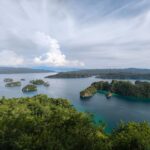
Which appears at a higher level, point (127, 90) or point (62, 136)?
point (62, 136)

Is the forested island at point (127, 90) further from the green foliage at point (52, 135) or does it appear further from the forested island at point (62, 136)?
the green foliage at point (52, 135)

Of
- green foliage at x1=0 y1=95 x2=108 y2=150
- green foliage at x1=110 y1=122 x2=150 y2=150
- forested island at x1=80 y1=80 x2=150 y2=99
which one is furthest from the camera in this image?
forested island at x1=80 y1=80 x2=150 y2=99

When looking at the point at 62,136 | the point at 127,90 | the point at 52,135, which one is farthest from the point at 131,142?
the point at 127,90

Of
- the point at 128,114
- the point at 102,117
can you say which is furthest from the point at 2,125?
the point at 128,114

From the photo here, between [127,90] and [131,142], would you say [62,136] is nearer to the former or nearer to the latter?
[131,142]

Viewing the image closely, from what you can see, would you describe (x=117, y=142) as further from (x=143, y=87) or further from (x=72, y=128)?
(x=143, y=87)

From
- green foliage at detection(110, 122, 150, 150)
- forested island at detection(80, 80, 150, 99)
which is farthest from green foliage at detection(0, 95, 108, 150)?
forested island at detection(80, 80, 150, 99)

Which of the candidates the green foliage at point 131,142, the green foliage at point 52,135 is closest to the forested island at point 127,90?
the green foliage at point 131,142

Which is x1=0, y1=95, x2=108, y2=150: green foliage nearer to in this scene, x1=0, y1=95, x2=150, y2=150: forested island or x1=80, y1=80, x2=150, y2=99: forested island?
x1=0, y1=95, x2=150, y2=150: forested island

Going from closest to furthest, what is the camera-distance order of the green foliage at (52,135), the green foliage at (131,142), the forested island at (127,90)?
the green foliage at (52,135), the green foliage at (131,142), the forested island at (127,90)

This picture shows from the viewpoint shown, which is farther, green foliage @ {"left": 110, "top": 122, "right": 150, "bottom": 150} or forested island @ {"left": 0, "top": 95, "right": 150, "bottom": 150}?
green foliage @ {"left": 110, "top": 122, "right": 150, "bottom": 150}

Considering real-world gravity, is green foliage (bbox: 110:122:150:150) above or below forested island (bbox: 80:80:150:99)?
above

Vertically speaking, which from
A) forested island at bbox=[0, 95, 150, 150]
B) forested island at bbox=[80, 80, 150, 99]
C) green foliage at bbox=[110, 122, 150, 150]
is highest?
forested island at bbox=[0, 95, 150, 150]
